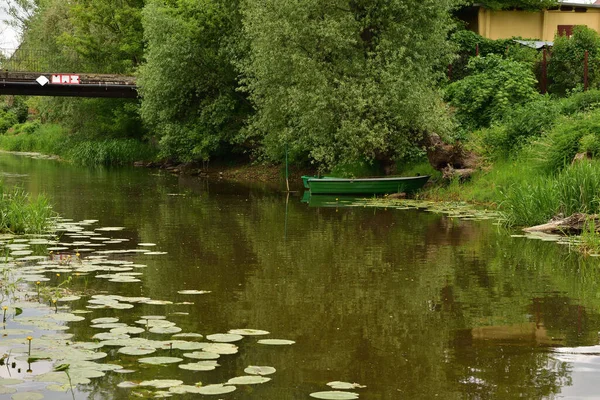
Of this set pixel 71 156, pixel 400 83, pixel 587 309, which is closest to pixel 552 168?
pixel 400 83

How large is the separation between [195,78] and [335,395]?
3097 cm

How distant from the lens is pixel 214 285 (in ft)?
36.0

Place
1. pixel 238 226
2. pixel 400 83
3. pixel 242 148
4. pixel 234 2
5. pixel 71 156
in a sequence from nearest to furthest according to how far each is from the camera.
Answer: pixel 238 226 < pixel 400 83 < pixel 234 2 < pixel 242 148 < pixel 71 156

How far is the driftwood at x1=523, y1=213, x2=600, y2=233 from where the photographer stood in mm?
15359

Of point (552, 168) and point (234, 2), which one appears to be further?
point (234, 2)

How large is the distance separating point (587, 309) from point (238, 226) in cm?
901

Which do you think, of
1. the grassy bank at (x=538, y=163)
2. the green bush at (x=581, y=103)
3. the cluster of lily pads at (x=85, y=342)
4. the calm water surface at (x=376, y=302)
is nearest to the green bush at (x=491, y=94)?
the grassy bank at (x=538, y=163)

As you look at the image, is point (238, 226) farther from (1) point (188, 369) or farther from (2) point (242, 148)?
(2) point (242, 148)

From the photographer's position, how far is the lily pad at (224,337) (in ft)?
26.3

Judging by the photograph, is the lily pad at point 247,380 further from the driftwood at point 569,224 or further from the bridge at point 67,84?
the bridge at point 67,84

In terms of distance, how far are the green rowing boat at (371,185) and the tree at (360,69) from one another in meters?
0.68

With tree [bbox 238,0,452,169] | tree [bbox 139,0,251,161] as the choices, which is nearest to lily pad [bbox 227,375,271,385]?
tree [bbox 238,0,452,169]

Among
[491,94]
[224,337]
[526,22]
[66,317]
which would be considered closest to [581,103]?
[491,94]

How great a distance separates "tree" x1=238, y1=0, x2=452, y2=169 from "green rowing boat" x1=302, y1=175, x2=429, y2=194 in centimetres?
68
